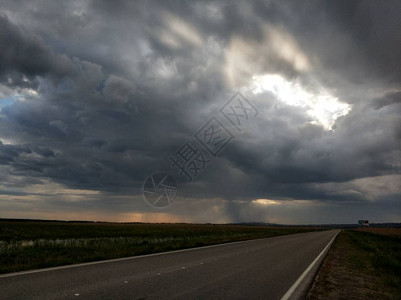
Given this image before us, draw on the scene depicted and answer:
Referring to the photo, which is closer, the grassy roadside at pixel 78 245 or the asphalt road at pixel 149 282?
the asphalt road at pixel 149 282

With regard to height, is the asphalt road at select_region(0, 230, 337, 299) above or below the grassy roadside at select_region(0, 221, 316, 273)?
below

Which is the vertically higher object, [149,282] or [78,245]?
[78,245]

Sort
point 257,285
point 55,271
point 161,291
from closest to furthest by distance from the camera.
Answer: point 161,291 < point 257,285 < point 55,271

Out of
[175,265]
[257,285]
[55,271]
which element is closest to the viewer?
[257,285]

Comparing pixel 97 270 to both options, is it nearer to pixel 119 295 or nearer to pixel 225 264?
pixel 119 295

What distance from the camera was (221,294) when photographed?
7762 millimetres

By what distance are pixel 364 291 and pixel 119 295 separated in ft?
23.0

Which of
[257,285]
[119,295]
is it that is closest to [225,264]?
[257,285]

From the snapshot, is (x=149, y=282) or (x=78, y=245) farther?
(x=78, y=245)

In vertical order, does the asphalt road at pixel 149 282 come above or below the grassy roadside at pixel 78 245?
below

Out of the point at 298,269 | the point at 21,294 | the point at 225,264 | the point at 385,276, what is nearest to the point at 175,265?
the point at 225,264

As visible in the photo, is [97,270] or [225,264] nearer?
[97,270]

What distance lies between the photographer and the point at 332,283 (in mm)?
10398

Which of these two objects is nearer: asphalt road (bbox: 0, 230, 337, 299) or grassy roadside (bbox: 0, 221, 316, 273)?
asphalt road (bbox: 0, 230, 337, 299)
